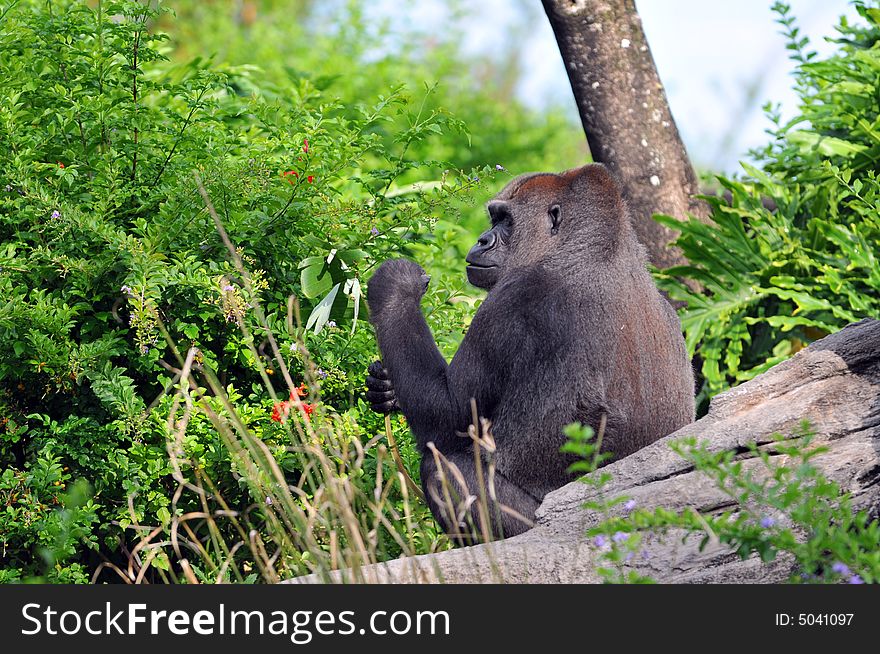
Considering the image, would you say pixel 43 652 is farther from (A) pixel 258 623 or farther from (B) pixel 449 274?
(B) pixel 449 274

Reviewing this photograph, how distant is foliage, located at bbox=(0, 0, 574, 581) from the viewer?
3826 mm

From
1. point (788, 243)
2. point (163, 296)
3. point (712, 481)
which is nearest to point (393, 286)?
point (163, 296)

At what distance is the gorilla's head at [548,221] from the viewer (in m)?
4.10

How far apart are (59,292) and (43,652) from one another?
1719 mm

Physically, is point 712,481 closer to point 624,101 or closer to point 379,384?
point 379,384

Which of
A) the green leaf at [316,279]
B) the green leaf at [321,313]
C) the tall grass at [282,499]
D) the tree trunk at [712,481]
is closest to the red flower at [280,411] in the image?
the tall grass at [282,499]

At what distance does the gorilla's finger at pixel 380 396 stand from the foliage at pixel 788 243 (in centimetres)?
190

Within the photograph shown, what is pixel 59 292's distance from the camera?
4.13 m

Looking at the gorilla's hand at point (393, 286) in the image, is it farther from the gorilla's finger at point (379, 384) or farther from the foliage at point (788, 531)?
the foliage at point (788, 531)

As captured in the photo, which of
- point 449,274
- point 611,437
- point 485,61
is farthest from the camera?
point 485,61

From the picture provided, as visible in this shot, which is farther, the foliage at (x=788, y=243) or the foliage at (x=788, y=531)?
the foliage at (x=788, y=243)

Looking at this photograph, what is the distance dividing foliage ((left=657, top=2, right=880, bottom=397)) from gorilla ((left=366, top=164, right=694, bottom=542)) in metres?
1.51

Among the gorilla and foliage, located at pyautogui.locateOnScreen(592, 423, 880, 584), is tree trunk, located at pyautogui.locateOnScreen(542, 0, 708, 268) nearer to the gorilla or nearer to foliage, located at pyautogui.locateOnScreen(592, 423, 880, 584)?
the gorilla

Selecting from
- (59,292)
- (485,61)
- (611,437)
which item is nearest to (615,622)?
(611,437)
